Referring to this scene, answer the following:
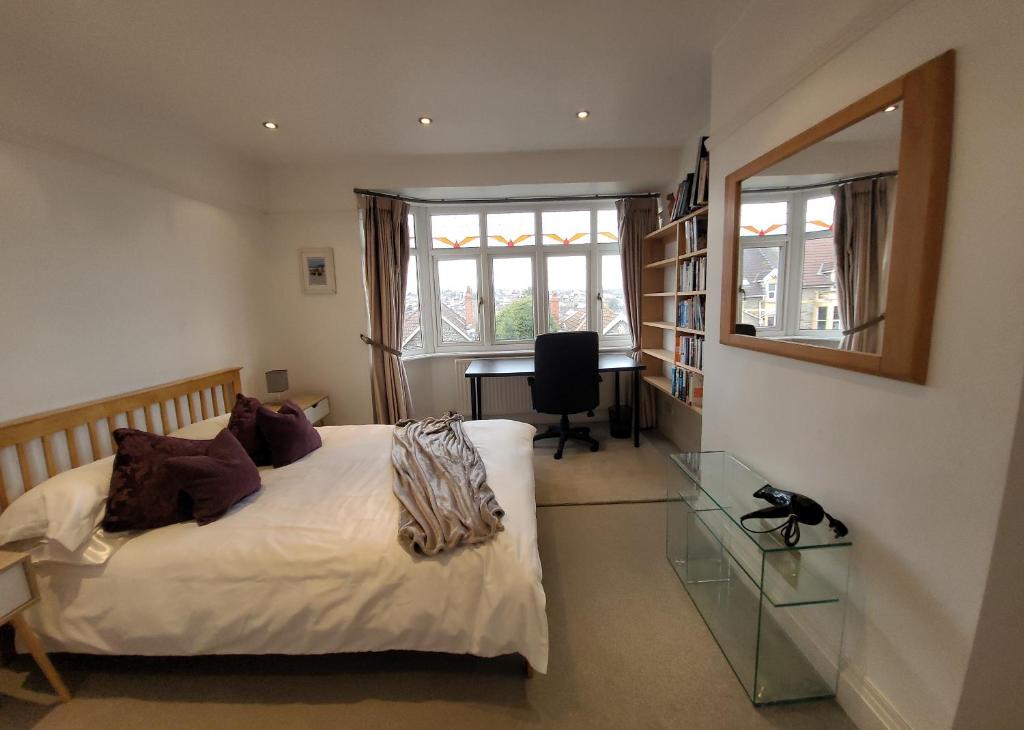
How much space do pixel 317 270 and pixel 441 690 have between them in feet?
10.8

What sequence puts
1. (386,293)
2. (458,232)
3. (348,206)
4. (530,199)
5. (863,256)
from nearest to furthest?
(863,256), (348,206), (386,293), (530,199), (458,232)

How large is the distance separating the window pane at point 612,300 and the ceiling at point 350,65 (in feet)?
4.74

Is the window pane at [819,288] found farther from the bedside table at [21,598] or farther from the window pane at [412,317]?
the window pane at [412,317]

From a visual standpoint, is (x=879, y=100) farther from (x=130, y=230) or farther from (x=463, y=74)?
(x=130, y=230)

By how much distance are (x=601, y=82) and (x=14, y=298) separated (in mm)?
2986

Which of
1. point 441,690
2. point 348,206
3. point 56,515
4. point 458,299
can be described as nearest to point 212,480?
point 56,515

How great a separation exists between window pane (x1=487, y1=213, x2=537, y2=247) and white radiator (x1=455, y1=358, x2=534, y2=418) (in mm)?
1293

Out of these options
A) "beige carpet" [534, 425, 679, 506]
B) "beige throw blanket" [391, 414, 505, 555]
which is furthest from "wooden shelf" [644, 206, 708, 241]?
"beige throw blanket" [391, 414, 505, 555]

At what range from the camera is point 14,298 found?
1.62 metres

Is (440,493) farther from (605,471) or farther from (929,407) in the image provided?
(605,471)

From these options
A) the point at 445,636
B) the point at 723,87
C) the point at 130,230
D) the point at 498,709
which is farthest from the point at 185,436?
the point at 723,87

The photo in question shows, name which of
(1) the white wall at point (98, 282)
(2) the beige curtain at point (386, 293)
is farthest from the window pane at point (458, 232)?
(1) the white wall at point (98, 282)

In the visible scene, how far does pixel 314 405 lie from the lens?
334 centimetres

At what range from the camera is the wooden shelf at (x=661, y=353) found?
3.18 m
